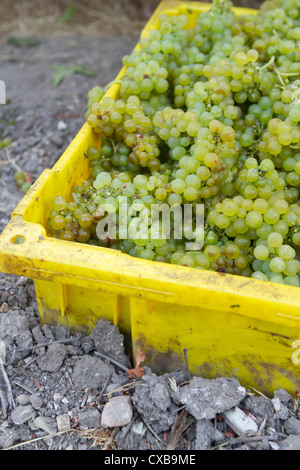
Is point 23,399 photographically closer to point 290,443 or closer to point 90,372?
point 90,372

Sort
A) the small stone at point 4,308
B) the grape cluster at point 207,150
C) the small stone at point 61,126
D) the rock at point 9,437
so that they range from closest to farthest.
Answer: the rock at point 9,437 < the grape cluster at point 207,150 < the small stone at point 4,308 < the small stone at point 61,126

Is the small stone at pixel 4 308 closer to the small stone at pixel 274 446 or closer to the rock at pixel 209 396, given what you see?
the rock at pixel 209 396

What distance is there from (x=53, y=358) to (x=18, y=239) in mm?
392

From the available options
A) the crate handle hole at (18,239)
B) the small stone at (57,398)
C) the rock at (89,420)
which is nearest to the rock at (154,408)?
the rock at (89,420)

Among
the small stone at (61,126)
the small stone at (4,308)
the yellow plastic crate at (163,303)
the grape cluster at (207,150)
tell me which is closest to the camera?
the yellow plastic crate at (163,303)

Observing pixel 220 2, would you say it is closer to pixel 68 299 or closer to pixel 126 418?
pixel 68 299

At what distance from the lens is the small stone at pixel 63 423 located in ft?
4.44

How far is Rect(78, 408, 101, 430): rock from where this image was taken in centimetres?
136

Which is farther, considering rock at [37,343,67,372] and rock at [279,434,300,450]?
rock at [37,343,67,372]

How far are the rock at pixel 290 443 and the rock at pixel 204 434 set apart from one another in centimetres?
18

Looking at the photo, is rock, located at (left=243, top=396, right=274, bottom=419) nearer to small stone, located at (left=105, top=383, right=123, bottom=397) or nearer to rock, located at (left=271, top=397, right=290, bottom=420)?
rock, located at (left=271, top=397, right=290, bottom=420)

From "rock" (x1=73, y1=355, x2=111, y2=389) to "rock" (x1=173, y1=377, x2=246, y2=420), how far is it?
0.24m

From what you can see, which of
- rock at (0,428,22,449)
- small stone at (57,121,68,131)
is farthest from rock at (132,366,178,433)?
small stone at (57,121,68,131)

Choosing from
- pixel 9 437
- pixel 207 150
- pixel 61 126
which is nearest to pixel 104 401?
pixel 9 437
